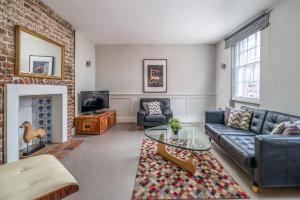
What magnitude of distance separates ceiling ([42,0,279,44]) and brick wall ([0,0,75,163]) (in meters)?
0.20

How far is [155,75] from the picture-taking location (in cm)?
576

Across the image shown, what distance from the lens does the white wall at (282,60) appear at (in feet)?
8.59

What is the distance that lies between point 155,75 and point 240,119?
3.09m

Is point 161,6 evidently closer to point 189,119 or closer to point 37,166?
point 37,166

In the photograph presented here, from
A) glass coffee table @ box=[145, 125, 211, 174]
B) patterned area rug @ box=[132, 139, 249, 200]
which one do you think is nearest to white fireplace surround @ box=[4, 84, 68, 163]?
patterned area rug @ box=[132, 139, 249, 200]

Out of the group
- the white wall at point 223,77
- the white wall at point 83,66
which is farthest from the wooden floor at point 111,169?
the white wall at point 223,77

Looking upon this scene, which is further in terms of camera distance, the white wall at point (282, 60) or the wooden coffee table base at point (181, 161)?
the white wall at point (282, 60)

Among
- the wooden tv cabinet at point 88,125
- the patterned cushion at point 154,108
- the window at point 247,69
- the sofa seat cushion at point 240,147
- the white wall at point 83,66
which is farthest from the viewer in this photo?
the patterned cushion at point 154,108

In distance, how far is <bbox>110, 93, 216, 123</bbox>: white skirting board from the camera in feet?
19.1

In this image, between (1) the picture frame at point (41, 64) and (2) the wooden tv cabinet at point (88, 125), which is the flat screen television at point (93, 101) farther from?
(1) the picture frame at point (41, 64)

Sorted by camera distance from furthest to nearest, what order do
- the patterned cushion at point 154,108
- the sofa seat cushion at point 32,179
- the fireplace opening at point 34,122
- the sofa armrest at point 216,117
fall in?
1. the patterned cushion at point 154,108
2. the sofa armrest at point 216,117
3. the fireplace opening at point 34,122
4. the sofa seat cushion at point 32,179

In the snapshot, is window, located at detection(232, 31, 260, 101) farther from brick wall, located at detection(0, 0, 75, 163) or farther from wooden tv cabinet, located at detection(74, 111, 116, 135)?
brick wall, located at detection(0, 0, 75, 163)

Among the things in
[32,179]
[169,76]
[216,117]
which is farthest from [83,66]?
[32,179]

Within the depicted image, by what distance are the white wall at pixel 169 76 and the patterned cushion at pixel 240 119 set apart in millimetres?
2395
